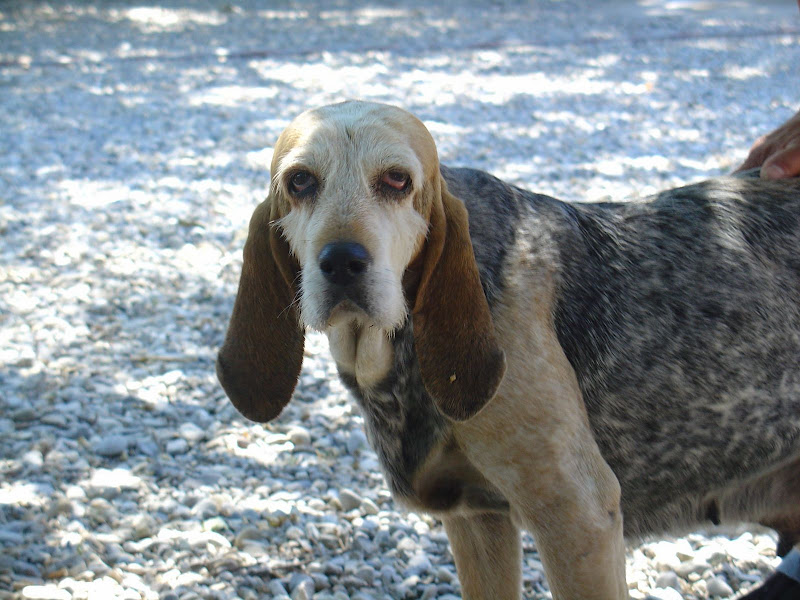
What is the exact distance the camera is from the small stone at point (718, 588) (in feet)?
11.3

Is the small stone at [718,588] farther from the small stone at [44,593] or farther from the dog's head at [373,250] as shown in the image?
the small stone at [44,593]

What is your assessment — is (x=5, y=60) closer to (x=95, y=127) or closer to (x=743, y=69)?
(x=95, y=127)

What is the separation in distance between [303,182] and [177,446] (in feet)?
7.43

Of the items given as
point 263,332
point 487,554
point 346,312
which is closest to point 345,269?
point 346,312

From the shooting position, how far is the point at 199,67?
41.9ft

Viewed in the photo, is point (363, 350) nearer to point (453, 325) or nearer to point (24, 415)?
point (453, 325)

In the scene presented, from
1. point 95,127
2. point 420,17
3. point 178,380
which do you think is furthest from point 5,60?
point 178,380

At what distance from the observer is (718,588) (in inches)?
136

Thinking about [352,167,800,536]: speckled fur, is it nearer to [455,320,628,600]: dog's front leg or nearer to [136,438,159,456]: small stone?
[455,320,628,600]: dog's front leg

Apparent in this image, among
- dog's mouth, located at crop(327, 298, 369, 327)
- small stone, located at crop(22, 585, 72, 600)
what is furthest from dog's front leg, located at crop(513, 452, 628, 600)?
small stone, located at crop(22, 585, 72, 600)

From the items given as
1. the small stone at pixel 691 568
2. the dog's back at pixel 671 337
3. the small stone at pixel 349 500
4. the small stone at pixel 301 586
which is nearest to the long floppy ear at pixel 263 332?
the dog's back at pixel 671 337

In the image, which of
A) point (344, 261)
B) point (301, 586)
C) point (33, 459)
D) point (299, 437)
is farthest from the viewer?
point (299, 437)

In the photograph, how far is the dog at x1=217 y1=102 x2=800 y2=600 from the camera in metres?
2.45

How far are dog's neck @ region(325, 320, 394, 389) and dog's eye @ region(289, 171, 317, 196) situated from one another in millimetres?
399
